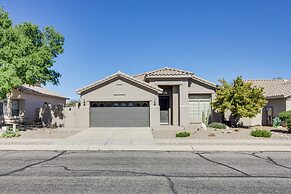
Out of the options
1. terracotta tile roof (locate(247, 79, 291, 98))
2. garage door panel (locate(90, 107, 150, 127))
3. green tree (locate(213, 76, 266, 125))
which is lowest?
garage door panel (locate(90, 107, 150, 127))

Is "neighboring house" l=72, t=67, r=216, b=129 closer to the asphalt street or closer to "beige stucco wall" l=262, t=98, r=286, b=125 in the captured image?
"beige stucco wall" l=262, t=98, r=286, b=125

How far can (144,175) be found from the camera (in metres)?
8.38

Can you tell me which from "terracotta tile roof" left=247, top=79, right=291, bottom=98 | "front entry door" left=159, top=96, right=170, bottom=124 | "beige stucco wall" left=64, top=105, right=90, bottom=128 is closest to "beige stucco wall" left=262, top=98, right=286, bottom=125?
"terracotta tile roof" left=247, top=79, right=291, bottom=98

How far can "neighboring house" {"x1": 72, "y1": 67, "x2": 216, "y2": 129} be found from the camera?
84.6 feet

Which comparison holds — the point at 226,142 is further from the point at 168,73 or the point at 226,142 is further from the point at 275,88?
the point at 275,88

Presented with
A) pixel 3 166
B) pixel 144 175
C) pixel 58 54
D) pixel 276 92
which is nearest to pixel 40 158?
pixel 3 166

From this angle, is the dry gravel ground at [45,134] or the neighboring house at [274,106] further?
the neighboring house at [274,106]

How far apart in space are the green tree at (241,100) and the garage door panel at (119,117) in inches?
263

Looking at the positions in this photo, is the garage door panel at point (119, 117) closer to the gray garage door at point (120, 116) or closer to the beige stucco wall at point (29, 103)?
the gray garage door at point (120, 116)

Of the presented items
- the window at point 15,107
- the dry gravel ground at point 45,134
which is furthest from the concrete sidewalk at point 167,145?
the window at point 15,107

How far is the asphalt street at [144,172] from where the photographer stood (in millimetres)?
7051

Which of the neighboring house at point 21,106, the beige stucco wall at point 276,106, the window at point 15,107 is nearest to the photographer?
the beige stucco wall at point 276,106

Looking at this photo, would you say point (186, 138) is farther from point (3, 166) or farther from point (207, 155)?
point (3, 166)

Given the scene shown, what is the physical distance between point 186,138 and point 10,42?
14.3 m
